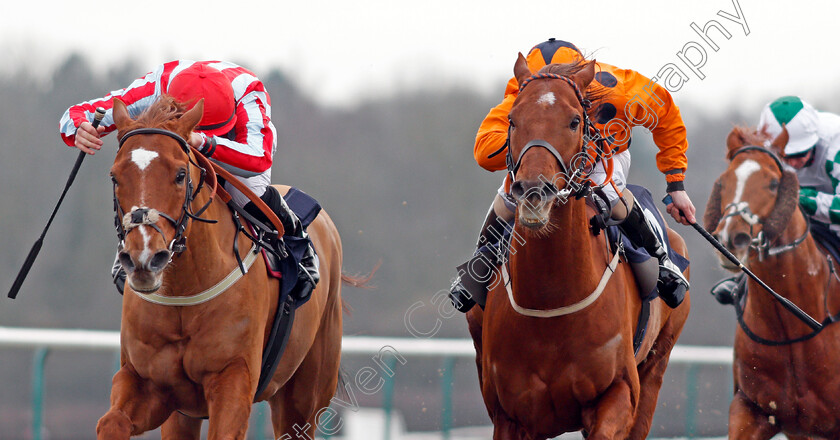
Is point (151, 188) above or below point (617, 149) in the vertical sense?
above

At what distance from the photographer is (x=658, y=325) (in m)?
4.56

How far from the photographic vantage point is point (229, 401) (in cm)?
360

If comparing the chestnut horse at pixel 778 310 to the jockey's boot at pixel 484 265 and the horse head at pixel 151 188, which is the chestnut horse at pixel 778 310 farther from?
the horse head at pixel 151 188

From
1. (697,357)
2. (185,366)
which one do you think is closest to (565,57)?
(185,366)

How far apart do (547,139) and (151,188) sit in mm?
1286

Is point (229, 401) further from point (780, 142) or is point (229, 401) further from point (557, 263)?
point (780, 142)

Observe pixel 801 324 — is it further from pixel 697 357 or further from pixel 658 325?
pixel 697 357

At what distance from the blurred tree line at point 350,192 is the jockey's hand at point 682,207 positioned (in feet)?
40.1

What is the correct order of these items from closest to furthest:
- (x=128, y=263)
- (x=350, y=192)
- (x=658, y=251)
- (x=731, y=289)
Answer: (x=128, y=263)
(x=658, y=251)
(x=731, y=289)
(x=350, y=192)

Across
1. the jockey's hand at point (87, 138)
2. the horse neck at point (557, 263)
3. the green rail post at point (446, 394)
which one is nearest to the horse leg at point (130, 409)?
the jockey's hand at point (87, 138)

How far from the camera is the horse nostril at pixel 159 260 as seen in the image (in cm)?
310

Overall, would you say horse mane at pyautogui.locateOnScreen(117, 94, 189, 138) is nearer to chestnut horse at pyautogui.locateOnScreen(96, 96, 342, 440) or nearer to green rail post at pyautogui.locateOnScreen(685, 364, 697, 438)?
chestnut horse at pyautogui.locateOnScreen(96, 96, 342, 440)

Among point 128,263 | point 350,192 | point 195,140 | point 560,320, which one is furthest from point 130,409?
point 350,192

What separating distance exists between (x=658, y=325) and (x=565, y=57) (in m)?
1.40
